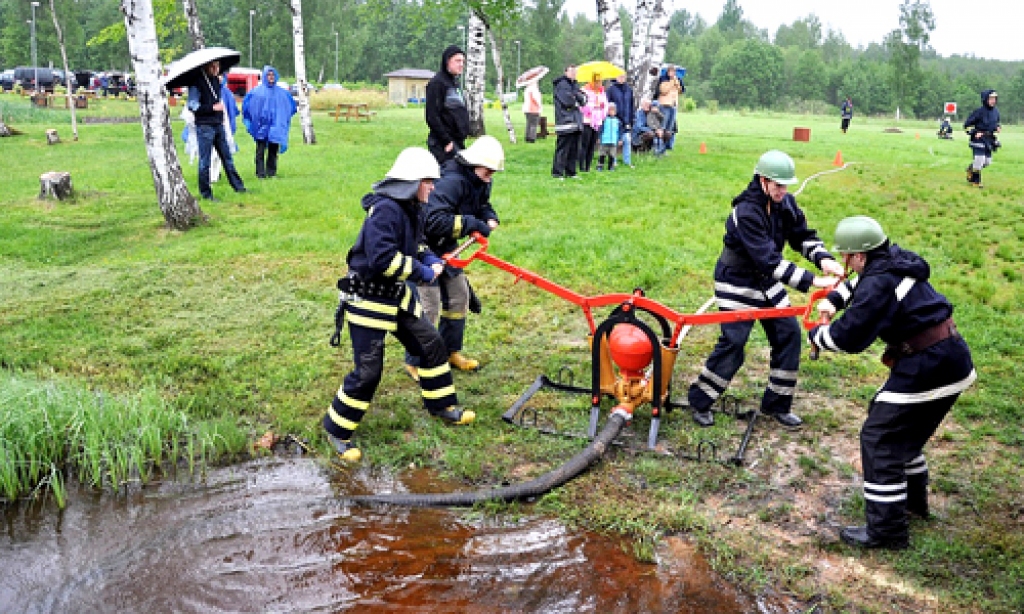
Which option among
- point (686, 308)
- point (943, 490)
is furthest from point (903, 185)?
point (943, 490)

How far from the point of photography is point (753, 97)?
104000 mm

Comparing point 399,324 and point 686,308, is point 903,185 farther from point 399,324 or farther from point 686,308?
point 399,324

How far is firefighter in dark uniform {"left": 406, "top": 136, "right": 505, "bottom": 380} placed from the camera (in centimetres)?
659

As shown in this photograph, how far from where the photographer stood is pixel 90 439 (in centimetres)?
542

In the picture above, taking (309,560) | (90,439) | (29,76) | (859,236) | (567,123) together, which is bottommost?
(309,560)

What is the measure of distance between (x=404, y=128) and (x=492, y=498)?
79.9 ft

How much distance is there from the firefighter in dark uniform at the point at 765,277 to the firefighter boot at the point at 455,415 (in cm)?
170

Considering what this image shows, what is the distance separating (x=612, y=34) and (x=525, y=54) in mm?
59297

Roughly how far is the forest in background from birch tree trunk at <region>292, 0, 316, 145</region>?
20.2 m

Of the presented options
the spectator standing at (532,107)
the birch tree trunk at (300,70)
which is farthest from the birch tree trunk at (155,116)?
the spectator standing at (532,107)

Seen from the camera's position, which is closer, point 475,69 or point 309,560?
point 309,560

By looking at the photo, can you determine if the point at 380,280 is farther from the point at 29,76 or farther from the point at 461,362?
the point at 29,76

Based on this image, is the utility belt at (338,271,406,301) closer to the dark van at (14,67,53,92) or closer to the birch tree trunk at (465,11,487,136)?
the birch tree trunk at (465,11,487,136)

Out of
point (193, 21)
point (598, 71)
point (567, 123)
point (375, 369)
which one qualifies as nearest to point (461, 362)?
point (375, 369)
